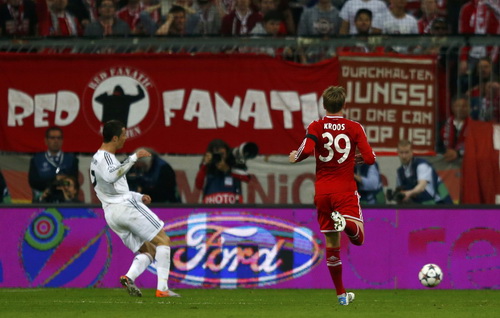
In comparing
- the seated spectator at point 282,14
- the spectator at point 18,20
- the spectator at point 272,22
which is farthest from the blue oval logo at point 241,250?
the spectator at point 18,20

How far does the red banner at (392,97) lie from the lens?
1437 centimetres

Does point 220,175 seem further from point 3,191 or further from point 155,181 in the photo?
point 3,191

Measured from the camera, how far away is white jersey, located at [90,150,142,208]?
435 inches

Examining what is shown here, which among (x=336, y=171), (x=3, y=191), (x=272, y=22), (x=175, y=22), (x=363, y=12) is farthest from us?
(x=175, y=22)

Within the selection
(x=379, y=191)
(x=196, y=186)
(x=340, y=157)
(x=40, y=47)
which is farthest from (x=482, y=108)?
(x=40, y=47)

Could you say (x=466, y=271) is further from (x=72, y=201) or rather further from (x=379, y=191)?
(x=72, y=201)

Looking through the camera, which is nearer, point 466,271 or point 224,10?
point 466,271

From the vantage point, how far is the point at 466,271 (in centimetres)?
1359

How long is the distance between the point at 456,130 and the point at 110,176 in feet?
17.1

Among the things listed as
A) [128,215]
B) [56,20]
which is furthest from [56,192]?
[128,215]

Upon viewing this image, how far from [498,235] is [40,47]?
6428 millimetres

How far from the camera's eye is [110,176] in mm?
11125

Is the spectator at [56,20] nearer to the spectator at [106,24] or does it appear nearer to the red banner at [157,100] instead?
the spectator at [106,24]

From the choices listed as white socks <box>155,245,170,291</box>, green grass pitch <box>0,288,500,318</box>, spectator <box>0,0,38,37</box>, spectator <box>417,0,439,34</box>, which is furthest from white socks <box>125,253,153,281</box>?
spectator <box>417,0,439,34</box>
